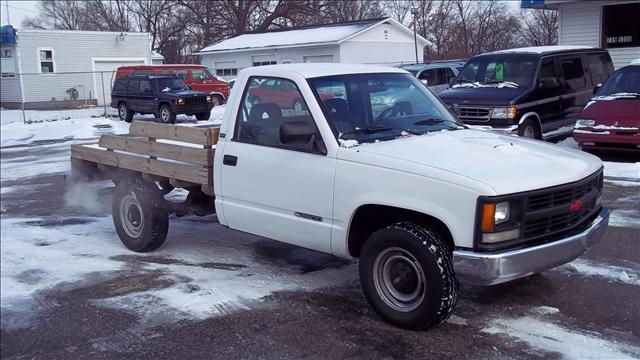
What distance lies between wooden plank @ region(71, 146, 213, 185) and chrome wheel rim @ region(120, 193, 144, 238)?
34 cm

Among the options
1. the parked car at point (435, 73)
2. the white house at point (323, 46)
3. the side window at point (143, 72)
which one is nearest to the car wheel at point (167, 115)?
the side window at point (143, 72)

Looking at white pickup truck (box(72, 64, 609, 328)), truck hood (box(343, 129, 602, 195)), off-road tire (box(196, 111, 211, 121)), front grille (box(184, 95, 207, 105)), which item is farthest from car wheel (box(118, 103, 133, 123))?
truck hood (box(343, 129, 602, 195))

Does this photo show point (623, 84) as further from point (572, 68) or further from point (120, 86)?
point (120, 86)

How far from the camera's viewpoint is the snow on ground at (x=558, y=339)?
423 cm

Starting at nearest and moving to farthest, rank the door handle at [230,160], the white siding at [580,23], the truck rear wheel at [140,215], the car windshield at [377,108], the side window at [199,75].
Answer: the car windshield at [377,108]
the door handle at [230,160]
the truck rear wheel at [140,215]
the white siding at [580,23]
the side window at [199,75]

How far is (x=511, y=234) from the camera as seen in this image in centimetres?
429

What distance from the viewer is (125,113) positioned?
25688 mm

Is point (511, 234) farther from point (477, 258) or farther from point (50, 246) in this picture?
point (50, 246)

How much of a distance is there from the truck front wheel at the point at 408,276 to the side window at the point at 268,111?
3.64 ft

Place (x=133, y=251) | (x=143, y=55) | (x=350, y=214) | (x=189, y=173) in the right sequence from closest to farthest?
(x=350, y=214) → (x=189, y=173) → (x=133, y=251) → (x=143, y=55)

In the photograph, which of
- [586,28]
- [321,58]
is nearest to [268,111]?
[586,28]

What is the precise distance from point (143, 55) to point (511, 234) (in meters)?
38.7

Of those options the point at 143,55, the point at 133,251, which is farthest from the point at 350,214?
the point at 143,55

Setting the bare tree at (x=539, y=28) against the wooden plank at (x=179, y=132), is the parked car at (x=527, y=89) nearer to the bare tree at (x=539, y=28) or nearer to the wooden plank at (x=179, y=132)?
the wooden plank at (x=179, y=132)
